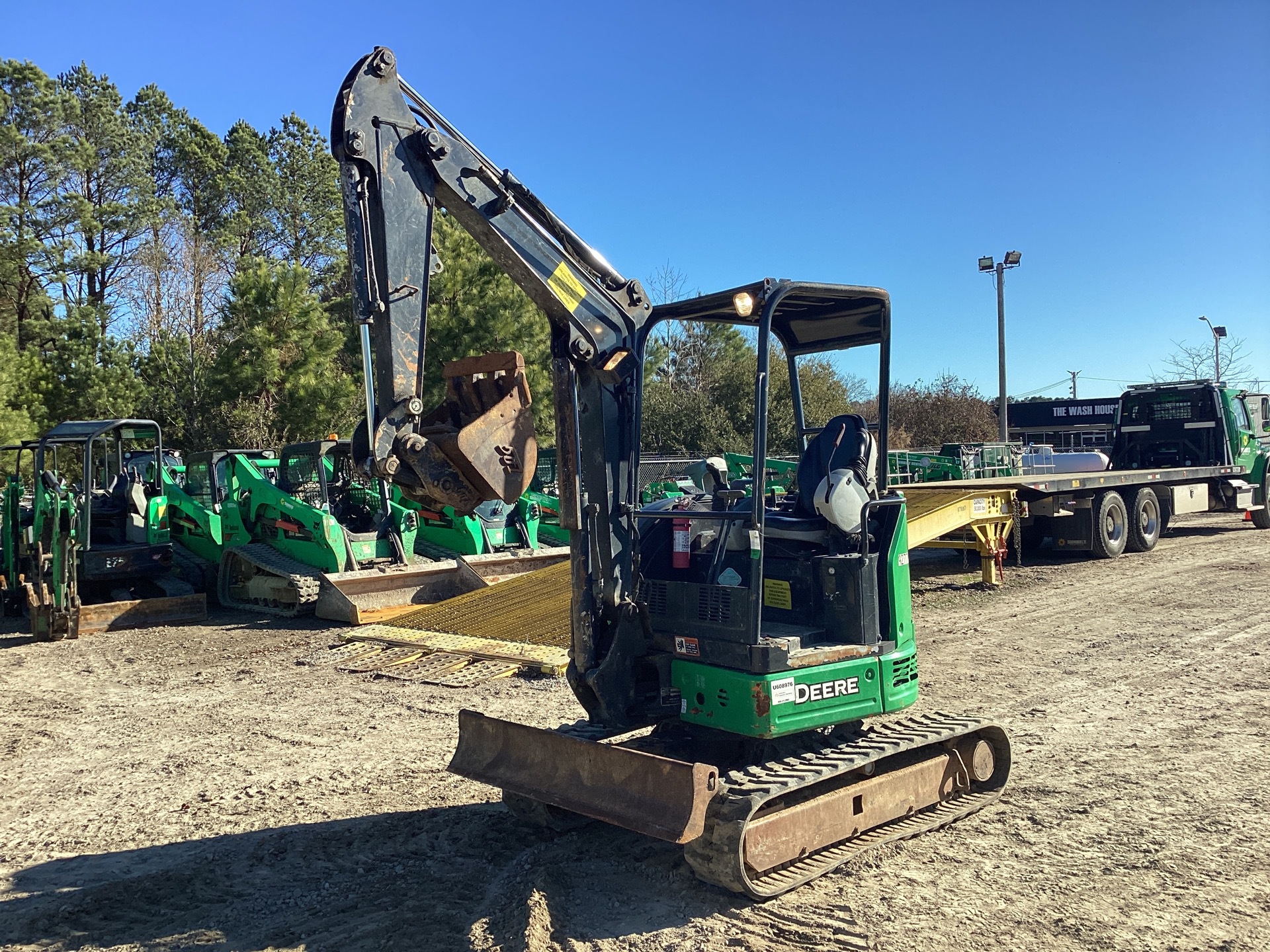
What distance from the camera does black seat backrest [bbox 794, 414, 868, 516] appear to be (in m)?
5.12

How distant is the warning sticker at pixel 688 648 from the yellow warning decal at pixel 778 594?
23.7 inches

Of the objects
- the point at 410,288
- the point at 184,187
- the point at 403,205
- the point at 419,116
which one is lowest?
the point at 410,288

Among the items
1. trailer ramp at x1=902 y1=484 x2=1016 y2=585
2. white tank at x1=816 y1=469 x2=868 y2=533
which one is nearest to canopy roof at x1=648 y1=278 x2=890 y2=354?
white tank at x1=816 y1=469 x2=868 y2=533

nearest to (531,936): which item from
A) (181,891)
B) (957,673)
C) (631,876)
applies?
(631,876)

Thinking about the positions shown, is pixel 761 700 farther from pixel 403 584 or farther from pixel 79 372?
pixel 79 372

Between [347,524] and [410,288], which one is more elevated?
[410,288]

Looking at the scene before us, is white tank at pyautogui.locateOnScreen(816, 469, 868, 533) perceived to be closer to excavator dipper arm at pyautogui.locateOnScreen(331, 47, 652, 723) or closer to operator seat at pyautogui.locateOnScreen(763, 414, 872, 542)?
operator seat at pyautogui.locateOnScreen(763, 414, 872, 542)

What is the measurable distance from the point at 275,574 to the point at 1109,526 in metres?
12.2

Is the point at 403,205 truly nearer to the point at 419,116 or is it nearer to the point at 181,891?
the point at 419,116

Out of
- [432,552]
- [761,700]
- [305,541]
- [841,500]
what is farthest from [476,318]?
[761,700]

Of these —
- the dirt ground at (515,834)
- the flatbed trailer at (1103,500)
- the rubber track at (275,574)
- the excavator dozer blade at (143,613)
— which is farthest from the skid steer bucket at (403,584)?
the flatbed trailer at (1103,500)

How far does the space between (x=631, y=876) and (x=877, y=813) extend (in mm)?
1220

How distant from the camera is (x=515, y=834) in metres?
5.11

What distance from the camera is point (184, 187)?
34219 mm
